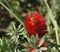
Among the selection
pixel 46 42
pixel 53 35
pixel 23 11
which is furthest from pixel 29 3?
pixel 46 42

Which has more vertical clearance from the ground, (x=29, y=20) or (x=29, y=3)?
(x=29, y=3)

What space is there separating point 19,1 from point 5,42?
1442 millimetres

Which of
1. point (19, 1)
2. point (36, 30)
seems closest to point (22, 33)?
point (36, 30)

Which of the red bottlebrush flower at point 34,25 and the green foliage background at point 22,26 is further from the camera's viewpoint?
the red bottlebrush flower at point 34,25

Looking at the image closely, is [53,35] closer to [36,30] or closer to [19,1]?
[36,30]

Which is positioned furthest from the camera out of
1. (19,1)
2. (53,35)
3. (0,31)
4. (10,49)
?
(19,1)

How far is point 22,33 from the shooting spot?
1242mm

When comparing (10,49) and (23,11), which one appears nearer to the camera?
(10,49)

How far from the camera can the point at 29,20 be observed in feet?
4.63

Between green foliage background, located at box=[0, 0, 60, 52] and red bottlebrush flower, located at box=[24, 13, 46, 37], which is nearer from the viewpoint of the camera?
green foliage background, located at box=[0, 0, 60, 52]

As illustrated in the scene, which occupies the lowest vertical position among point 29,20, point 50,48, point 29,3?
point 50,48

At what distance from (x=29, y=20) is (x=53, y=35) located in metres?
0.46

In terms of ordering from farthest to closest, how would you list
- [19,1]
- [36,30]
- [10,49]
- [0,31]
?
[19,1] < [0,31] < [36,30] < [10,49]

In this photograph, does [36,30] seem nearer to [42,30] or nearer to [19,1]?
[42,30]
